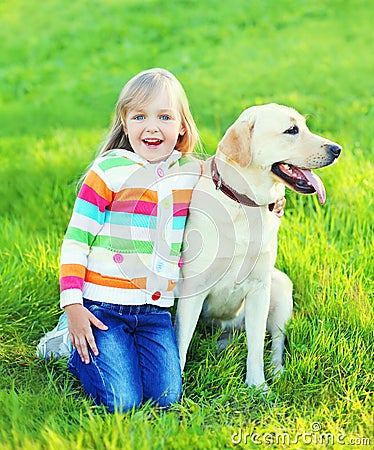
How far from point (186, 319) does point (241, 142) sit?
0.80 m

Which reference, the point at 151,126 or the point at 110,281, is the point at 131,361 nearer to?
the point at 110,281

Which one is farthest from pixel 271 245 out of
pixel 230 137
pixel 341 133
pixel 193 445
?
pixel 341 133

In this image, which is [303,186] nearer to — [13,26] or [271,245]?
[271,245]

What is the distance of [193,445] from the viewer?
7.71ft

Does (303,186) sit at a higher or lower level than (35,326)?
higher

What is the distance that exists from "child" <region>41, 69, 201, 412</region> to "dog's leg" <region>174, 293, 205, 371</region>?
0.17 feet

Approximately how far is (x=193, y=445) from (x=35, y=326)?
4.05 ft

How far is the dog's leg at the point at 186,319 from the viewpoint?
2930 mm

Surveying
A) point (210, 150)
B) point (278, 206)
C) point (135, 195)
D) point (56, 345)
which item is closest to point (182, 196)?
point (135, 195)

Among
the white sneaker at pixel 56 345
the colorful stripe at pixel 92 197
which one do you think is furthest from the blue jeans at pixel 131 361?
the colorful stripe at pixel 92 197

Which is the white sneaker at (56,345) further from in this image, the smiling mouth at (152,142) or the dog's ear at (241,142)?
the dog's ear at (241,142)

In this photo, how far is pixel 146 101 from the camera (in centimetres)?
292

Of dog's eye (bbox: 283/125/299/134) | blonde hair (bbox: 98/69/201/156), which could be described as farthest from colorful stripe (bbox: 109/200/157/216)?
dog's eye (bbox: 283/125/299/134)

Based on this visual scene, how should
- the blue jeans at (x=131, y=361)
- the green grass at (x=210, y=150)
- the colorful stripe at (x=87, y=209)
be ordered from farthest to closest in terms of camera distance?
the colorful stripe at (x=87, y=209) < the blue jeans at (x=131, y=361) < the green grass at (x=210, y=150)
